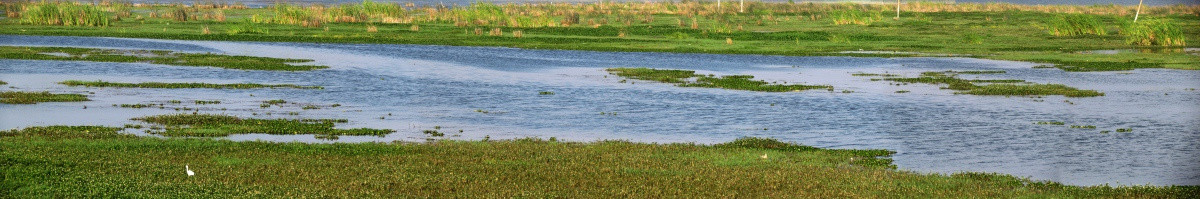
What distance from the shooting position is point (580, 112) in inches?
1346

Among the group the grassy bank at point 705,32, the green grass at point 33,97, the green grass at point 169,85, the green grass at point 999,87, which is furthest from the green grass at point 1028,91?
the green grass at point 33,97

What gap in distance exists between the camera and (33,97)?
3425 cm

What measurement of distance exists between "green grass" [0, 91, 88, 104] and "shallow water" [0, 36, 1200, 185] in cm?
74

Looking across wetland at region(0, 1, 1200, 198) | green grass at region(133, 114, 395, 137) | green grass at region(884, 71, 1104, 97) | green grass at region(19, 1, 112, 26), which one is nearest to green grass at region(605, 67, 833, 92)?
wetland at region(0, 1, 1200, 198)

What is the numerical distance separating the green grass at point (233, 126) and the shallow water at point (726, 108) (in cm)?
67

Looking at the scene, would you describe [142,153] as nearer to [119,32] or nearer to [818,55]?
[818,55]

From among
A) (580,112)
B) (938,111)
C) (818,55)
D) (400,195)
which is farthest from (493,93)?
(818,55)

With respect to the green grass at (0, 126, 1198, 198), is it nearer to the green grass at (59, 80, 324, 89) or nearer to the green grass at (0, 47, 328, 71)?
the green grass at (59, 80, 324, 89)

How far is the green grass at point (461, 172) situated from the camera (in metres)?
18.6

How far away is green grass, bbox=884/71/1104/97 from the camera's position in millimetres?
41875

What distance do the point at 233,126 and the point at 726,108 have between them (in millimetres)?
14335

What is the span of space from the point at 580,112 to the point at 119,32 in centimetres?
4711

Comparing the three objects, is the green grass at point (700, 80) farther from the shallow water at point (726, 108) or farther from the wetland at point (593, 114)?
the shallow water at point (726, 108)

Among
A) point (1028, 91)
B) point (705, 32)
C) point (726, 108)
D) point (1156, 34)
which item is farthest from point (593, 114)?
point (1156, 34)
